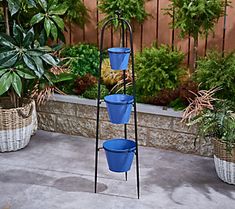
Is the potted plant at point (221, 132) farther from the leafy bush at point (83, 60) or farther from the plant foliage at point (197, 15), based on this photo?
the leafy bush at point (83, 60)

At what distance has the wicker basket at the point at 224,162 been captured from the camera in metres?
3.22

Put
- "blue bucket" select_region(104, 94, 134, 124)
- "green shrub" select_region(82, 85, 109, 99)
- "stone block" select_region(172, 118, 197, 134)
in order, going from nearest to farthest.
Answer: "blue bucket" select_region(104, 94, 134, 124)
"stone block" select_region(172, 118, 197, 134)
"green shrub" select_region(82, 85, 109, 99)

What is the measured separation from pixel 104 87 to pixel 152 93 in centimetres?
42

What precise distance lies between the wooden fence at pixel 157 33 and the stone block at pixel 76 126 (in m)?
0.84

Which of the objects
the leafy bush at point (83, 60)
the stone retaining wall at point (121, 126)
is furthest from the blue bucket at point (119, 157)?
the leafy bush at point (83, 60)

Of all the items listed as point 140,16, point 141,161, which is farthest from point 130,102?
point 140,16

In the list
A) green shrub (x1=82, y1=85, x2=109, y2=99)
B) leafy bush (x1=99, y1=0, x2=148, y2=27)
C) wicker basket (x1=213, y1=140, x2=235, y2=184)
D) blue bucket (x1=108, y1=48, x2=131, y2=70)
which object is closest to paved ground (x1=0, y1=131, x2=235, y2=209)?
wicker basket (x1=213, y1=140, x2=235, y2=184)

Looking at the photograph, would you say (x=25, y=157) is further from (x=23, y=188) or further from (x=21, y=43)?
(x=21, y=43)

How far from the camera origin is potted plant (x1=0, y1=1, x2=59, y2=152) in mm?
3541

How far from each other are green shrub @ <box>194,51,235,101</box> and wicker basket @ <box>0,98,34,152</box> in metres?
1.34

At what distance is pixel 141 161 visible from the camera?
3.75 metres

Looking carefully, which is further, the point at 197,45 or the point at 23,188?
the point at 197,45

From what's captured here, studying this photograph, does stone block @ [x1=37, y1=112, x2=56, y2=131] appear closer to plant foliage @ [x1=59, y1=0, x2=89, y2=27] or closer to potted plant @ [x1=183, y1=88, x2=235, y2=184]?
plant foliage @ [x1=59, y1=0, x2=89, y2=27]

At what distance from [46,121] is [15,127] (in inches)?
21.1
